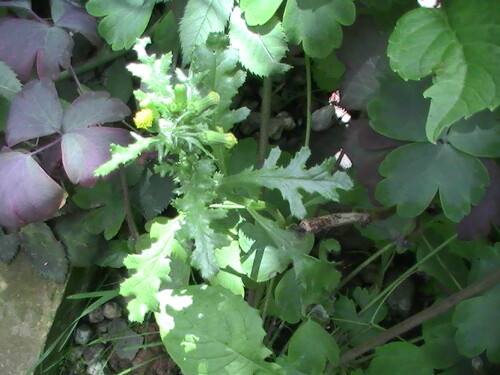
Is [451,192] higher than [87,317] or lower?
higher

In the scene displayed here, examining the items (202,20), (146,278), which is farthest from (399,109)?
(146,278)

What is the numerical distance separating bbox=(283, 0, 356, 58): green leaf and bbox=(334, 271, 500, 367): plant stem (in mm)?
484

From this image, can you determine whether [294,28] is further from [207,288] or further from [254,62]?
[207,288]

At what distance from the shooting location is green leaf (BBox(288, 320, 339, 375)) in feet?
4.08

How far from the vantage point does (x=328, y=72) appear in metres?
1.32

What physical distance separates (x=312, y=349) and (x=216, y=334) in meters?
0.17

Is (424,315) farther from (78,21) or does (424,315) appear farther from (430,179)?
(78,21)

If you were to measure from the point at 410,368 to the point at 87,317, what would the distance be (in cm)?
75

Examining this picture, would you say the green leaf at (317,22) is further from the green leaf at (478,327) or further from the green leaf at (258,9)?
the green leaf at (478,327)

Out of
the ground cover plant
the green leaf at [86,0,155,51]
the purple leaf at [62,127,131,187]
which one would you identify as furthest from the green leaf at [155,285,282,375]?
the green leaf at [86,0,155,51]

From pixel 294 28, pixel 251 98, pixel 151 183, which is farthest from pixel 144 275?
pixel 251 98

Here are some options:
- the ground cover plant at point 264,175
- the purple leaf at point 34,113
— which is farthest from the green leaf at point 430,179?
the purple leaf at point 34,113

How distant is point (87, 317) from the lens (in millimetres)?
1589

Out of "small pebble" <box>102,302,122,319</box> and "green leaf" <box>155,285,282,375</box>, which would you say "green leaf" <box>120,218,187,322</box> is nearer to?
"green leaf" <box>155,285,282,375</box>
